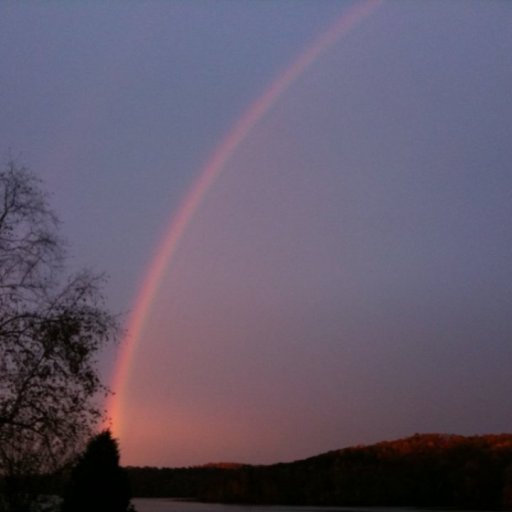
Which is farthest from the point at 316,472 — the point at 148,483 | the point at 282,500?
the point at 148,483

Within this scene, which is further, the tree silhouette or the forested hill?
the forested hill

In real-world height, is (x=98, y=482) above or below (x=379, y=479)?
below

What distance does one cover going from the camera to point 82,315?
61.3ft

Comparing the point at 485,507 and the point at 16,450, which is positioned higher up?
the point at 485,507

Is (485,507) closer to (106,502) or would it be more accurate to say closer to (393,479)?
(393,479)

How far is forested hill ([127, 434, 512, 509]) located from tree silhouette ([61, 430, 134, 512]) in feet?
325

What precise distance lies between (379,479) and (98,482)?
115 m

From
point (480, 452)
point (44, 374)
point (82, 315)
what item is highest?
point (480, 452)

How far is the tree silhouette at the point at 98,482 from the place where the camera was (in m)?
19.9

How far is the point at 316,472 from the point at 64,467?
126 metres

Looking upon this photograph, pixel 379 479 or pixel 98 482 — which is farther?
pixel 379 479

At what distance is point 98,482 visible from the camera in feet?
65.8

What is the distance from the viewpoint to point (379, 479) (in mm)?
131125

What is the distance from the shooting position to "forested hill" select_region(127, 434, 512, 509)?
4727 inches
